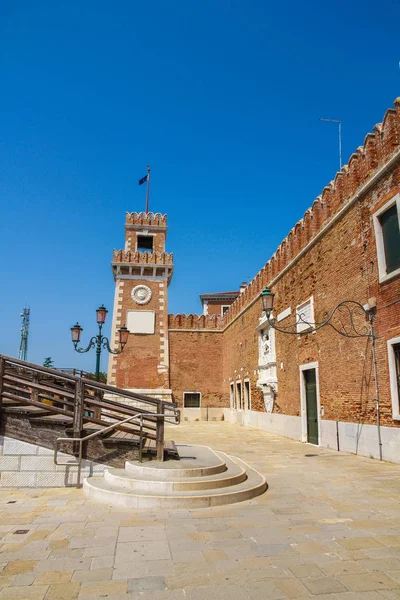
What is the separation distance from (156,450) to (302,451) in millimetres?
5327

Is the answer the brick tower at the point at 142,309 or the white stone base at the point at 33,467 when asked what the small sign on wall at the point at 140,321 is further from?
the white stone base at the point at 33,467

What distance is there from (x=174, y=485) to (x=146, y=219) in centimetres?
2298

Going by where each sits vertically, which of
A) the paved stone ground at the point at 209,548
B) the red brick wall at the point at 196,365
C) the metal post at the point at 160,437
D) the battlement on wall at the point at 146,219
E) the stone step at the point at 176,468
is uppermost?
the battlement on wall at the point at 146,219

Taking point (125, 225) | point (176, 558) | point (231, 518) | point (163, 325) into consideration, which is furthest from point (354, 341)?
point (125, 225)

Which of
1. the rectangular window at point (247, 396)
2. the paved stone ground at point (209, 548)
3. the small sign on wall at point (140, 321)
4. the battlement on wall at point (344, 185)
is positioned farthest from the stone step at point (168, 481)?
the small sign on wall at point (140, 321)

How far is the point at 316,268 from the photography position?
12625 millimetres

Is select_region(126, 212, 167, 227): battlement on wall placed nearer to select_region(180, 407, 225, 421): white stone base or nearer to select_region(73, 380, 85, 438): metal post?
select_region(180, 407, 225, 421): white stone base

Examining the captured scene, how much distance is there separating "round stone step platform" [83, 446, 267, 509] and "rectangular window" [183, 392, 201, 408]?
64.4ft

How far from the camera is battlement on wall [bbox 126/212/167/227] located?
26.8 meters

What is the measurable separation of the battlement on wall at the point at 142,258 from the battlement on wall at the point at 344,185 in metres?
10.2

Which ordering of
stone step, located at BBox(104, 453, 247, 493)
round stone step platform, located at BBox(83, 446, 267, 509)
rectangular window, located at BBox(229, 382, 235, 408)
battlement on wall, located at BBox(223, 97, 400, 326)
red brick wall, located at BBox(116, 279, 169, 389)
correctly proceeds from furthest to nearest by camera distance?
1. red brick wall, located at BBox(116, 279, 169, 389)
2. rectangular window, located at BBox(229, 382, 235, 408)
3. battlement on wall, located at BBox(223, 97, 400, 326)
4. stone step, located at BBox(104, 453, 247, 493)
5. round stone step platform, located at BBox(83, 446, 267, 509)

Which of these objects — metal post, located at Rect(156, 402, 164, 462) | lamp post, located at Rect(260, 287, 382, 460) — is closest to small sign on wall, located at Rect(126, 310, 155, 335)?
lamp post, located at Rect(260, 287, 382, 460)

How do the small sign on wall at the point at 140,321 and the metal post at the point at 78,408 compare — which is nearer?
the metal post at the point at 78,408

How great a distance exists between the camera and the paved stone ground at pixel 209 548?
10.2 ft
